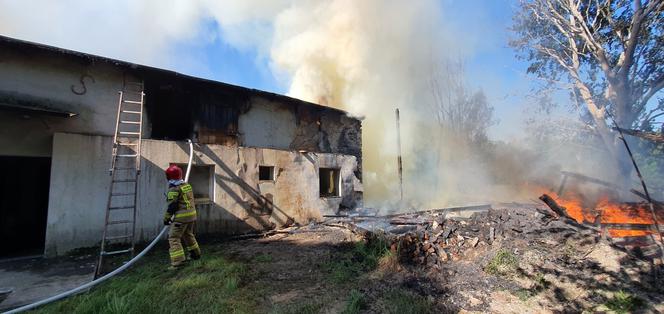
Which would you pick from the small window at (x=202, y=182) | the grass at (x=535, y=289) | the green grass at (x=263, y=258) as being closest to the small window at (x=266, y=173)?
the small window at (x=202, y=182)

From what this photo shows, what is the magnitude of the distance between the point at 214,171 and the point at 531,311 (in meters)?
8.02

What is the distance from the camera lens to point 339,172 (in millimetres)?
12570

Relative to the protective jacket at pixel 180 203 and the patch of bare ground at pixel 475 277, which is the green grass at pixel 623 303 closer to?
the patch of bare ground at pixel 475 277

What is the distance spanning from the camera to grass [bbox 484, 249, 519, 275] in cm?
569

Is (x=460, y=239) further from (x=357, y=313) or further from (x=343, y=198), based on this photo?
(x=343, y=198)

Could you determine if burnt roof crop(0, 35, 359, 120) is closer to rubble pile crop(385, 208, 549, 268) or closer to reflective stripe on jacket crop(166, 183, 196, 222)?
reflective stripe on jacket crop(166, 183, 196, 222)

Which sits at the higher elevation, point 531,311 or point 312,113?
point 312,113

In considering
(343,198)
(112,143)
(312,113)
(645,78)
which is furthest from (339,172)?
(645,78)

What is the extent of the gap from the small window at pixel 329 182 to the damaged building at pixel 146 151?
0.11 meters

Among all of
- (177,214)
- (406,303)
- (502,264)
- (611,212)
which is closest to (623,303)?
(502,264)

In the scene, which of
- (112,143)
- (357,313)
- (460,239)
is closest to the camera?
(357,313)

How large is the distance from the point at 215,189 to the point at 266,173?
1.96 meters

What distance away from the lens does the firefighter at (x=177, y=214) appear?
581cm

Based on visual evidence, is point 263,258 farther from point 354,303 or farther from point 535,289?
point 535,289
